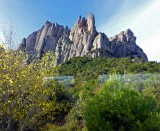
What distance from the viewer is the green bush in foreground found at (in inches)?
687

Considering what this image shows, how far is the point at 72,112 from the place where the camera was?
26.2m

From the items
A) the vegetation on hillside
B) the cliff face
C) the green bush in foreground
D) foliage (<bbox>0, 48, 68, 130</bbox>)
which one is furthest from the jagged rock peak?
foliage (<bbox>0, 48, 68, 130</bbox>)

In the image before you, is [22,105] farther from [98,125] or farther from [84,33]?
[84,33]

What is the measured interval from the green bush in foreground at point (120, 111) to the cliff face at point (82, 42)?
7732 cm

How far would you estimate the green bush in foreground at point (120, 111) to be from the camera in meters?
17.5

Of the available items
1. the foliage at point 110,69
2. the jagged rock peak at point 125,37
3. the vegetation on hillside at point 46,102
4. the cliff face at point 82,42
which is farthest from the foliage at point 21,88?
the jagged rock peak at point 125,37

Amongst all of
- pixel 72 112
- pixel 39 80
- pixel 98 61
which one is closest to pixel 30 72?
pixel 39 80

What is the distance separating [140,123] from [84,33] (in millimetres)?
105912

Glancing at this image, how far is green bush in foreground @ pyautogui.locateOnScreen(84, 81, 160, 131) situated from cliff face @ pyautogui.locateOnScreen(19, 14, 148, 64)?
77.3 m

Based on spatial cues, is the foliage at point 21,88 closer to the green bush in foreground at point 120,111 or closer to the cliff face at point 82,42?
the green bush in foreground at point 120,111

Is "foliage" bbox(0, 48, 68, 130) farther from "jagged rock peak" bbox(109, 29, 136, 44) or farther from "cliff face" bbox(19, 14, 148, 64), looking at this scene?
"jagged rock peak" bbox(109, 29, 136, 44)

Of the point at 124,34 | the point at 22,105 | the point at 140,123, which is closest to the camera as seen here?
the point at 22,105

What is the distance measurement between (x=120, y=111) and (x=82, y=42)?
99.2 metres

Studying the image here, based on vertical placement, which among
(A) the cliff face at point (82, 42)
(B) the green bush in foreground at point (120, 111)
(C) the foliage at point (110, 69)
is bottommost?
(B) the green bush in foreground at point (120, 111)
